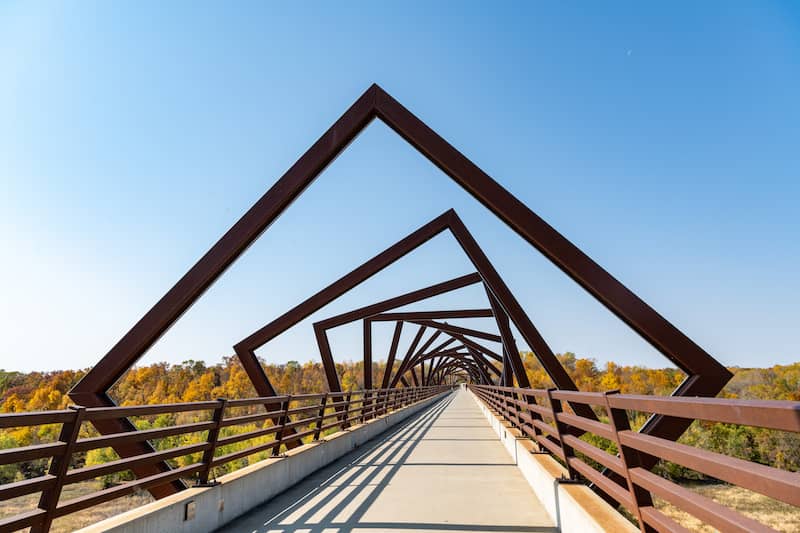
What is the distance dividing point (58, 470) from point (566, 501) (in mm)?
4171

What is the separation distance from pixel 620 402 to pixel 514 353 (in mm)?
11399

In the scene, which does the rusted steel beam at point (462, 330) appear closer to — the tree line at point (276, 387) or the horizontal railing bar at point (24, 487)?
the tree line at point (276, 387)

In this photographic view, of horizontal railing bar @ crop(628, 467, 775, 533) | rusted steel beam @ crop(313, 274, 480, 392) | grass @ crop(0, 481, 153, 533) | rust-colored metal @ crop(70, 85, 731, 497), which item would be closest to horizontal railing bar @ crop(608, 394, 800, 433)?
horizontal railing bar @ crop(628, 467, 775, 533)

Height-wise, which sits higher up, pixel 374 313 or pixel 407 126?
pixel 407 126

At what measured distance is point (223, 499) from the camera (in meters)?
5.16

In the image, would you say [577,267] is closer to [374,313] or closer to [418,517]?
[418,517]

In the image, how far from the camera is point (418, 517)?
16.9ft

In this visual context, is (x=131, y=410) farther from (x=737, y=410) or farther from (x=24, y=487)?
(x=737, y=410)

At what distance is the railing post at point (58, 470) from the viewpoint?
3293mm

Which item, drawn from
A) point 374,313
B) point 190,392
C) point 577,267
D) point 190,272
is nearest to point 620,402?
point 577,267

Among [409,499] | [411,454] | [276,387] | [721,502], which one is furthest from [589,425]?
[276,387]

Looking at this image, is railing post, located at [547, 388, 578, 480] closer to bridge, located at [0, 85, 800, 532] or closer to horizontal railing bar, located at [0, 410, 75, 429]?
bridge, located at [0, 85, 800, 532]

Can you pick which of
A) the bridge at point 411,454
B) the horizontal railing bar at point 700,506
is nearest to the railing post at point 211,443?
the bridge at point 411,454

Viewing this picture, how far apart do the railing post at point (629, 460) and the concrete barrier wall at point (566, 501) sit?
0.38 m
